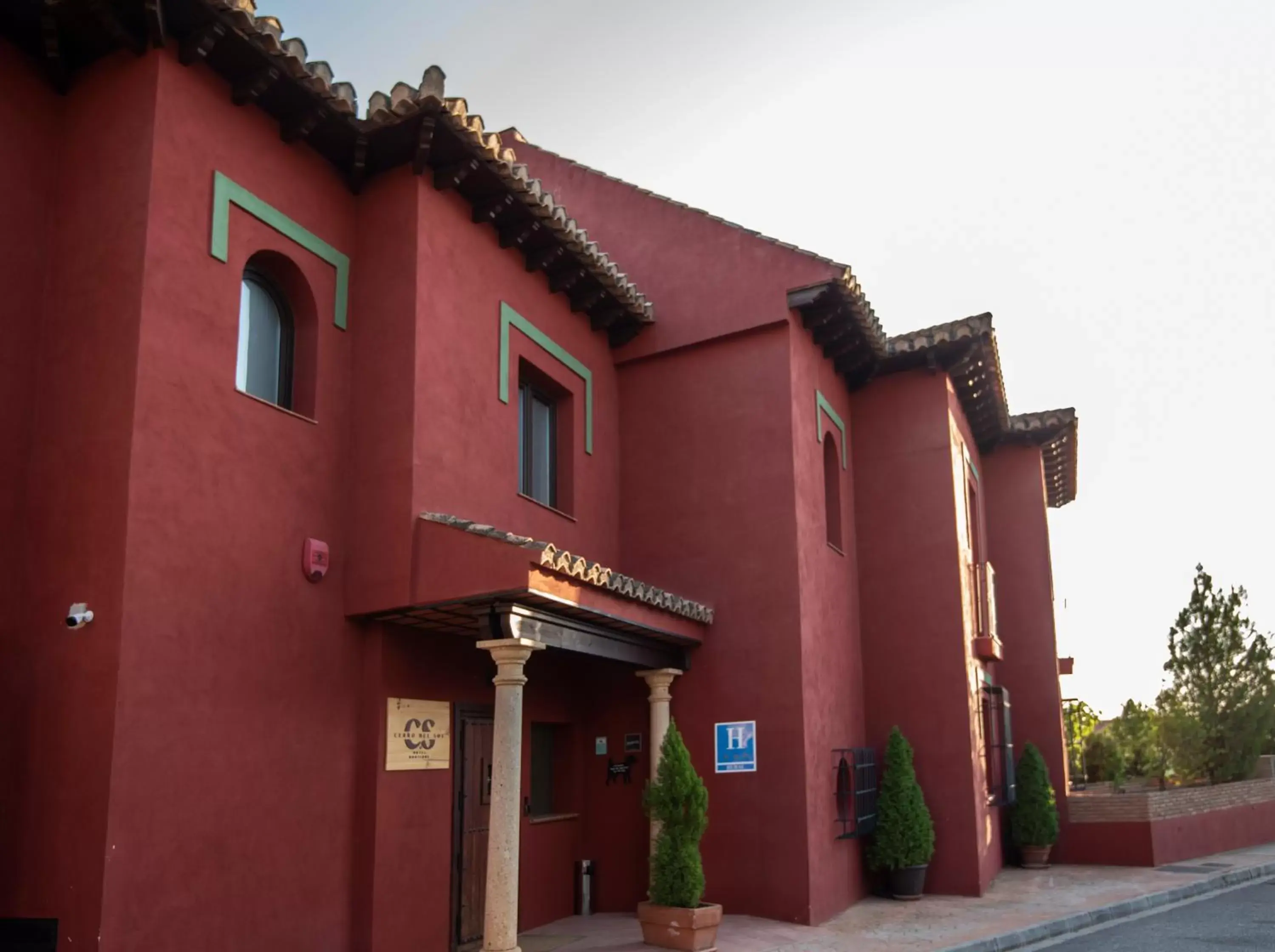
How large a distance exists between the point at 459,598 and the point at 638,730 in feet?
12.9

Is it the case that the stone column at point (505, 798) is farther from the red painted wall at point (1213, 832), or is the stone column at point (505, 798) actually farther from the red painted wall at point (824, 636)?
the red painted wall at point (1213, 832)

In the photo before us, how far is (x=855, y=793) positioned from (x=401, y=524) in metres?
6.01

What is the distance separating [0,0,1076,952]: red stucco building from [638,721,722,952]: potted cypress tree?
3.92ft

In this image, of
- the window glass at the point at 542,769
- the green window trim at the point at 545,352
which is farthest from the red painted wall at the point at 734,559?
the window glass at the point at 542,769

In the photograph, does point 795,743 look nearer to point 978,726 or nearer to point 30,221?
point 978,726

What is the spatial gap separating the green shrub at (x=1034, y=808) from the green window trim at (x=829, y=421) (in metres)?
4.99

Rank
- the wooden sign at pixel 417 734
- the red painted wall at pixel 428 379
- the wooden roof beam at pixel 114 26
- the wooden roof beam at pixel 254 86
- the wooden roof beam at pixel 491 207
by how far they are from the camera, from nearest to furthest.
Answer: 1. the wooden roof beam at pixel 114 26
2. the wooden roof beam at pixel 254 86
3. the wooden sign at pixel 417 734
4. the red painted wall at pixel 428 379
5. the wooden roof beam at pixel 491 207

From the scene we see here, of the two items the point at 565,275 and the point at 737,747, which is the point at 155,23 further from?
the point at 737,747

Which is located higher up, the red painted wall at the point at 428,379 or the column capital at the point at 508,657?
the red painted wall at the point at 428,379

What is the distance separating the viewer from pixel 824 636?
39.3 feet

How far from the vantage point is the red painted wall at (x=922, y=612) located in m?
12.8

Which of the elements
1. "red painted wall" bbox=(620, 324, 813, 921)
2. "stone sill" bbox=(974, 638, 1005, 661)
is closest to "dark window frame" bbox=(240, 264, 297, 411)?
"red painted wall" bbox=(620, 324, 813, 921)

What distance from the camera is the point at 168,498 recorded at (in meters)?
7.41

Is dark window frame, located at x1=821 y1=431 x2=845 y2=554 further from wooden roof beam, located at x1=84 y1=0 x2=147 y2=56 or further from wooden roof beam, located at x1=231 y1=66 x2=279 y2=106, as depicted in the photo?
wooden roof beam, located at x1=84 y1=0 x2=147 y2=56
